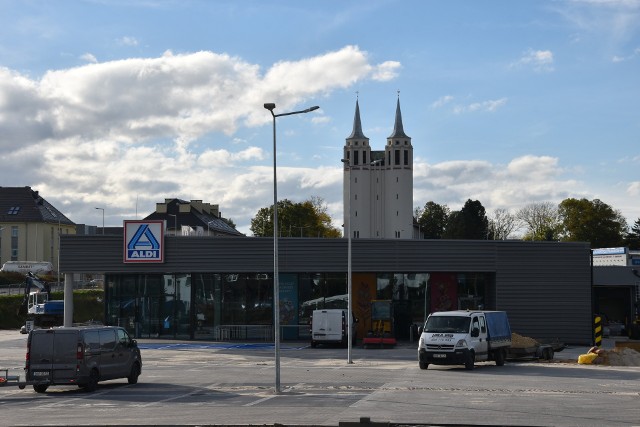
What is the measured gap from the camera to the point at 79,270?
174ft

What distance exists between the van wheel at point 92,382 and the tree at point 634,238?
101421 millimetres

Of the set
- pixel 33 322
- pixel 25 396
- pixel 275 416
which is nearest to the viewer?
pixel 275 416

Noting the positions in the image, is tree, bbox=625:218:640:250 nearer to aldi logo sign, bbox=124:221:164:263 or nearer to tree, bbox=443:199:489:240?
tree, bbox=443:199:489:240

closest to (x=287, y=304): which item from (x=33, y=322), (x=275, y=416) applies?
(x=33, y=322)

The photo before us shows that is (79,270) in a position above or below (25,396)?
above

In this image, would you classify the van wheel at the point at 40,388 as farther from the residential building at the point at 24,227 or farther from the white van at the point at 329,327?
the residential building at the point at 24,227

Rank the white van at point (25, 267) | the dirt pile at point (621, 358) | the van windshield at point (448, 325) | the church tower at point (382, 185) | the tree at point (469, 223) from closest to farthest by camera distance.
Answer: the van windshield at point (448, 325) → the dirt pile at point (621, 358) → the white van at point (25, 267) → the tree at point (469, 223) → the church tower at point (382, 185)

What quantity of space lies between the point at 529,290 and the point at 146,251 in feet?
71.3

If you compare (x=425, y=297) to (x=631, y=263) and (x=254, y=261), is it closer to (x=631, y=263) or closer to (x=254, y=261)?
(x=254, y=261)

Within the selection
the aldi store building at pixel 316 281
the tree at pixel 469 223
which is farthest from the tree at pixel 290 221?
the aldi store building at pixel 316 281

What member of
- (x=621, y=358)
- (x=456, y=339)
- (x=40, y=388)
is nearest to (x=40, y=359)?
(x=40, y=388)

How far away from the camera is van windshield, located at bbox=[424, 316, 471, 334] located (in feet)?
112

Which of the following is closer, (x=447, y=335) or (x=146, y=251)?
(x=447, y=335)

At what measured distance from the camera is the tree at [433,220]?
16350 cm
